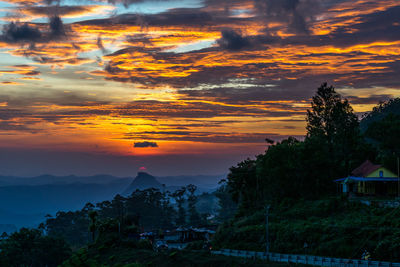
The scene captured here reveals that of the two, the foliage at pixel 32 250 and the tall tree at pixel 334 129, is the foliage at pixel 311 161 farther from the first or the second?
the foliage at pixel 32 250

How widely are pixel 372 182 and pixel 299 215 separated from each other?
12.5 meters

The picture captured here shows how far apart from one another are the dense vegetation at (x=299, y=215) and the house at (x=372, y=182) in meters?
3.62

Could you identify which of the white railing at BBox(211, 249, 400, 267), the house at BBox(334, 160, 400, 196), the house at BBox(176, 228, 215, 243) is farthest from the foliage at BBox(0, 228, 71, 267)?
the house at BBox(334, 160, 400, 196)

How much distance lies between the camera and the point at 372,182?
68.2 m

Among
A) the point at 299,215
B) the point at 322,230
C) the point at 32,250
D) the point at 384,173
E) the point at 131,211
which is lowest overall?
the point at 32,250

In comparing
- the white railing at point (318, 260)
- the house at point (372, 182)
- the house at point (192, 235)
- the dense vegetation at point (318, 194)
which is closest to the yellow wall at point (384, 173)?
the house at point (372, 182)

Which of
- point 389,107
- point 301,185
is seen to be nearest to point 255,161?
point 301,185

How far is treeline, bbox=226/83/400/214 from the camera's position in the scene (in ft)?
250

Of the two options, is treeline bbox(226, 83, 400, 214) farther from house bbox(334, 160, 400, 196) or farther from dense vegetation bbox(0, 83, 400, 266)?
→ house bbox(334, 160, 400, 196)

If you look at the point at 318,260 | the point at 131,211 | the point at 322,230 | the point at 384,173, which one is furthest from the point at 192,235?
the point at 131,211

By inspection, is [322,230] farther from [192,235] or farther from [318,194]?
[192,235]

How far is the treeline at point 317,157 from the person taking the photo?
7612cm

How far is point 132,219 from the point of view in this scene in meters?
92.2

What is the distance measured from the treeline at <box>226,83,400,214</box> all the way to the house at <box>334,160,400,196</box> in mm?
5932
